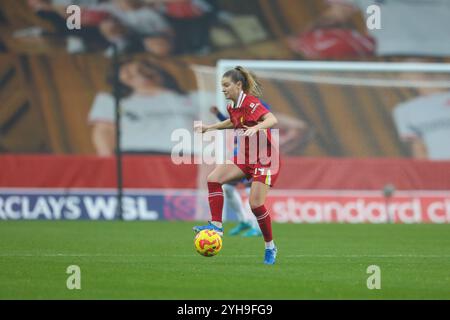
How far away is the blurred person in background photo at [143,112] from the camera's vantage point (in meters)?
32.4

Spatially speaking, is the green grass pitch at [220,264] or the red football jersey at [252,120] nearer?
the green grass pitch at [220,264]

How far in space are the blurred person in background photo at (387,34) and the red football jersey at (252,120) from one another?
22646 mm

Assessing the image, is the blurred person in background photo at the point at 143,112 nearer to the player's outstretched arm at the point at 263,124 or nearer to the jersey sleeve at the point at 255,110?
the jersey sleeve at the point at 255,110

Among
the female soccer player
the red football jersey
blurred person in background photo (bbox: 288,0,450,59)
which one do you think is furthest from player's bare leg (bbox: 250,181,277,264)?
blurred person in background photo (bbox: 288,0,450,59)

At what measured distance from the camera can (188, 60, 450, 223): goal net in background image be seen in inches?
874

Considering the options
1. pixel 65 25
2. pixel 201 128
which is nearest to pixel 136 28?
pixel 65 25

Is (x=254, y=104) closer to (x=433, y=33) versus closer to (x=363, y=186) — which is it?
(x=363, y=186)

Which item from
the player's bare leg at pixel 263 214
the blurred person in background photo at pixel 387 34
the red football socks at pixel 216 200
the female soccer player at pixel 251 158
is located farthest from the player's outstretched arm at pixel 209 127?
the blurred person in background photo at pixel 387 34

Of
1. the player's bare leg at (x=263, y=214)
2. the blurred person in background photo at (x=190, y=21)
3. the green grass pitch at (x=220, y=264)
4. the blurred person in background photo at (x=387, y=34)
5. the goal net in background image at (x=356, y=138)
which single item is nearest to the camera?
the green grass pitch at (x=220, y=264)

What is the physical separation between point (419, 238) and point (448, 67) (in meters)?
7.78

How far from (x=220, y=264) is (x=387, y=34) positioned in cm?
2393

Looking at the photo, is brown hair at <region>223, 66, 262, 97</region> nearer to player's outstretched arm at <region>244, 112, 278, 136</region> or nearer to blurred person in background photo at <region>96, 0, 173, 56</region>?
player's outstretched arm at <region>244, 112, 278, 136</region>

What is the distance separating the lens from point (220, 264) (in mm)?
11156

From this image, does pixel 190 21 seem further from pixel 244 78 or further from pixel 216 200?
pixel 216 200
